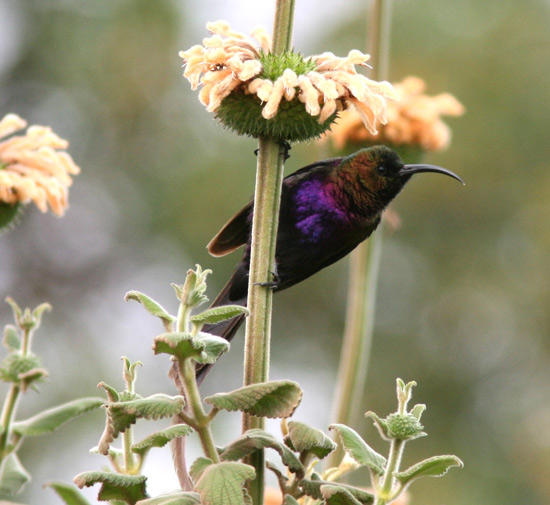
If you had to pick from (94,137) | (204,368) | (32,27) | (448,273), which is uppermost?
(32,27)

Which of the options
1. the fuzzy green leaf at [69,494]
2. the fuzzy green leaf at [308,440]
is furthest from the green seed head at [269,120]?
the fuzzy green leaf at [69,494]

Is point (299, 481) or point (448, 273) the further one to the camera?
point (448, 273)

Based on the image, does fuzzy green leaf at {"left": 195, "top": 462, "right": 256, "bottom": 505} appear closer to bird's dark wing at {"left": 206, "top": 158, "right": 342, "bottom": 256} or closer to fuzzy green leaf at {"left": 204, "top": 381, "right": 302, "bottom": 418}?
fuzzy green leaf at {"left": 204, "top": 381, "right": 302, "bottom": 418}

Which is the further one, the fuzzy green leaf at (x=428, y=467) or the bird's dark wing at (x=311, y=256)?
the bird's dark wing at (x=311, y=256)

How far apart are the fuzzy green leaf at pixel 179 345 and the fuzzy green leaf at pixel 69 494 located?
0.16 m

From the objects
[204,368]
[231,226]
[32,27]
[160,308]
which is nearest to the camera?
[160,308]

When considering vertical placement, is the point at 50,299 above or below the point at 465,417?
above

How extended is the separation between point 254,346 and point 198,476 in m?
0.15

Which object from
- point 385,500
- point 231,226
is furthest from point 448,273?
point 385,500

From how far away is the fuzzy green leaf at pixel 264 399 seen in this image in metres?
1.09

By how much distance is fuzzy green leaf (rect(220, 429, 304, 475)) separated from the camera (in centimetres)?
109

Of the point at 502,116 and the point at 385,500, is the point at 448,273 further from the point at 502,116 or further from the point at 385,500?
the point at 385,500

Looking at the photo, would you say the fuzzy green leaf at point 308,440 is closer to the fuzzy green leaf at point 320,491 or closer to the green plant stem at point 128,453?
the fuzzy green leaf at point 320,491

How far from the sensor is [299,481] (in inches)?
45.3
